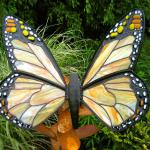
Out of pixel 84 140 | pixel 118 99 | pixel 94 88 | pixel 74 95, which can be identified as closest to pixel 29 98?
pixel 74 95

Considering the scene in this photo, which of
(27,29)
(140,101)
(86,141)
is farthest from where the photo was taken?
(86,141)

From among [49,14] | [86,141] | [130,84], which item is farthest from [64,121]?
[49,14]

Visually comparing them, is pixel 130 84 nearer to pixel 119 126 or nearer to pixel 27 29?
pixel 119 126

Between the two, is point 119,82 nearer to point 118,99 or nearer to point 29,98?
point 118,99

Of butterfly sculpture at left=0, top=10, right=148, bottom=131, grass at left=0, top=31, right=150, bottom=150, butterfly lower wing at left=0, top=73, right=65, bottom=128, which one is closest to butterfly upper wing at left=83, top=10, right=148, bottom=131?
butterfly sculpture at left=0, top=10, right=148, bottom=131

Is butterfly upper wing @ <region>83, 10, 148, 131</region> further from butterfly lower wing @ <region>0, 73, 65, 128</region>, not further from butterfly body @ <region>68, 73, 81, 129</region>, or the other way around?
butterfly lower wing @ <region>0, 73, 65, 128</region>

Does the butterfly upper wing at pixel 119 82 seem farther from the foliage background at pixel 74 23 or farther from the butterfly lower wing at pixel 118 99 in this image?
the foliage background at pixel 74 23
